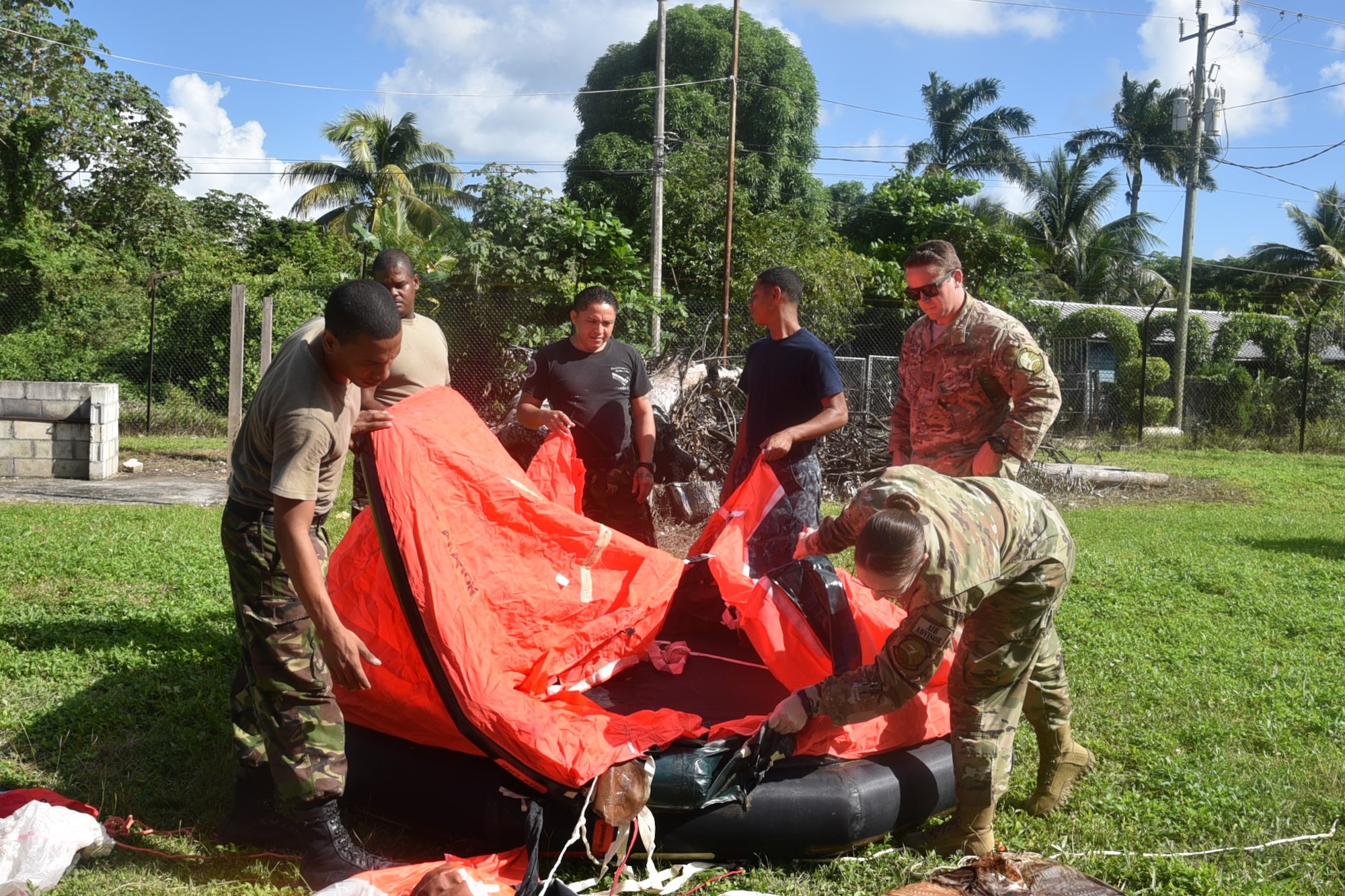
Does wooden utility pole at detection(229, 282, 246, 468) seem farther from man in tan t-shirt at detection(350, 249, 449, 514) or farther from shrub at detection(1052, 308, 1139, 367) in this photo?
shrub at detection(1052, 308, 1139, 367)

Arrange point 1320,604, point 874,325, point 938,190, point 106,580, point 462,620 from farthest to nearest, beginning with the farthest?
point 938,190, point 874,325, point 1320,604, point 106,580, point 462,620

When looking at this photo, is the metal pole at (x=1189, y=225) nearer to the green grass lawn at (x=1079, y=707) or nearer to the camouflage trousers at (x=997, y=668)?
the green grass lawn at (x=1079, y=707)

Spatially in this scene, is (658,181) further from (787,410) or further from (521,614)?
(521,614)

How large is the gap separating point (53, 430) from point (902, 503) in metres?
9.03

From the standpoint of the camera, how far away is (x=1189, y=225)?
63.1 feet

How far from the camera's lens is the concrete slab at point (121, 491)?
27.5 ft

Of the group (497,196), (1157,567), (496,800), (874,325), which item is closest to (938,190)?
(874,325)

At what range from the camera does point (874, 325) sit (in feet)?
47.6

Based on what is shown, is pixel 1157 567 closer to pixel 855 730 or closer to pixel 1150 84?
pixel 855 730

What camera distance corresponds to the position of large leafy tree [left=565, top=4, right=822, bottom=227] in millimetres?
20688

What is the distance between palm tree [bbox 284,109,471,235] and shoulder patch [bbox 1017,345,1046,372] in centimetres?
2207

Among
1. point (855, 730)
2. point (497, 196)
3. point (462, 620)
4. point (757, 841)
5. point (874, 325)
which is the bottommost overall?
point (757, 841)

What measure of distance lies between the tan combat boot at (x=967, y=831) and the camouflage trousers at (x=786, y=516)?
1422 millimetres

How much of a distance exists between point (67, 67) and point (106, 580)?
14.4 meters
